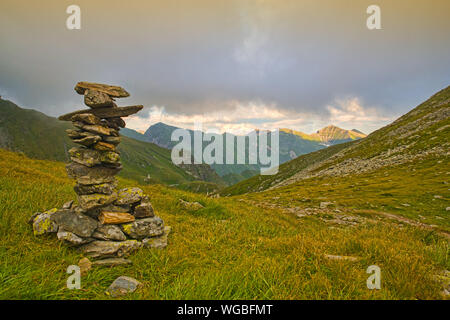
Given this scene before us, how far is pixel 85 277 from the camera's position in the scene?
176 inches

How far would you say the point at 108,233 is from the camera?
611 cm

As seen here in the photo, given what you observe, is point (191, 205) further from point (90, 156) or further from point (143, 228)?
point (90, 156)

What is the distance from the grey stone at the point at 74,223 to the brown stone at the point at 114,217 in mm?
310

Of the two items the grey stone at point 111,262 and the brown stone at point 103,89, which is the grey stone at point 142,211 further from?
the brown stone at point 103,89

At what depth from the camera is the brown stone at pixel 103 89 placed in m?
7.21

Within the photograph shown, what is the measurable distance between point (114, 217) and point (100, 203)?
0.69m

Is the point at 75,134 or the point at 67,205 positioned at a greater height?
the point at 75,134

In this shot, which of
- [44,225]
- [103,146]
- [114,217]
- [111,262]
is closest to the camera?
[111,262]

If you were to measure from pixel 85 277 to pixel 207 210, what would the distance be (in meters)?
7.20

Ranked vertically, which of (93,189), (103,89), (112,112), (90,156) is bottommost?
(93,189)

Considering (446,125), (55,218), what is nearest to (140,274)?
(55,218)

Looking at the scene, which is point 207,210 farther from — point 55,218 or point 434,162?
point 434,162

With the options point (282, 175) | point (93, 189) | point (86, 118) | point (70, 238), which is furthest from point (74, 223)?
point (282, 175)
